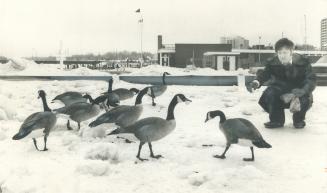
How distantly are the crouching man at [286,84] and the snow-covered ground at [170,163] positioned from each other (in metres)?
0.27

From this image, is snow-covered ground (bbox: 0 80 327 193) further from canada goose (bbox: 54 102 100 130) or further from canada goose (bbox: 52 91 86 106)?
canada goose (bbox: 52 91 86 106)

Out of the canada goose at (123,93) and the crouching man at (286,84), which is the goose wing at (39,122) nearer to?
the crouching man at (286,84)

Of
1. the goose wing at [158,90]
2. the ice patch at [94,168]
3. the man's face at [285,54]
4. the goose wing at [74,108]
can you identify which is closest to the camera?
the ice patch at [94,168]

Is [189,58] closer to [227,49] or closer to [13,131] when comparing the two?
[227,49]

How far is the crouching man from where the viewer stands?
247 inches

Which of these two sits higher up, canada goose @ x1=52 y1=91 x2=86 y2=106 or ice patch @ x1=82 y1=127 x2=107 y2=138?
canada goose @ x1=52 y1=91 x2=86 y2=106

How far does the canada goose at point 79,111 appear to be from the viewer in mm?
6699

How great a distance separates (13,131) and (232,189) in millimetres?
3518

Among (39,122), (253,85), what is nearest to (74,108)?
(39,122)

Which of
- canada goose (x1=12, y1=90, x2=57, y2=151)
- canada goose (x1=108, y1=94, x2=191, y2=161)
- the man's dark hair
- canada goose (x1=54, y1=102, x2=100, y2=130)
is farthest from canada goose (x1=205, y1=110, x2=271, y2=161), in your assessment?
canada goose (x1=54, y1=102, x2=100, y2=130)

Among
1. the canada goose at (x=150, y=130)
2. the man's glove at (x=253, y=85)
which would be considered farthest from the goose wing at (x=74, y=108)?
the man's glove at (x=253, y=85)

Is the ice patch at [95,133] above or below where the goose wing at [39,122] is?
below

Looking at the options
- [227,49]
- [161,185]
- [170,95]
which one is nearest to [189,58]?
[227,49]

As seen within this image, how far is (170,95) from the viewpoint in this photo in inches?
390
